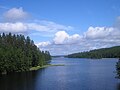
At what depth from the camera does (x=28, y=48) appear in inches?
7003

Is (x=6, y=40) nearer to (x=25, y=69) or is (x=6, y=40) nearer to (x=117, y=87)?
(x=25, y=69)

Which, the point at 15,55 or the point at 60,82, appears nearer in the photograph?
→ the point at 60,82

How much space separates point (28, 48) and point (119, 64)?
9882 centimetres

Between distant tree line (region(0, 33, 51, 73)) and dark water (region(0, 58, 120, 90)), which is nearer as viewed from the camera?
dark water (region(0, 58, 120, 90))

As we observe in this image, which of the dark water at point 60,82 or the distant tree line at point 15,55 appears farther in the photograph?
the distant tree line at point 15,55

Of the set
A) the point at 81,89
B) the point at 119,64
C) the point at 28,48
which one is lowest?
the point at 81,89

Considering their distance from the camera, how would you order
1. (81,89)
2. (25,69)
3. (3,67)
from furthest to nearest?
(25,69) < (3,67) < (81,89)

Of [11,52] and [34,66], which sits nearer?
[11,52]

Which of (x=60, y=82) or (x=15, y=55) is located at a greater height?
(x=15, y=55)

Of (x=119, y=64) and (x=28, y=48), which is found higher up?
(x=28, y=48)

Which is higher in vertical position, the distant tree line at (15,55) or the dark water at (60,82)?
the distant tree line at (15,55)

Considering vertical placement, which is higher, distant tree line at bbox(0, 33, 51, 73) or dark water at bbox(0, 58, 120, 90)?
distant tree line at bbox(0, 33, 51, 73)

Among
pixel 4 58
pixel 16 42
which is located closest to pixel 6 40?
pixel 16 42

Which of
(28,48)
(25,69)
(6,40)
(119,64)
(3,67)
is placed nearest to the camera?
(119,64)
